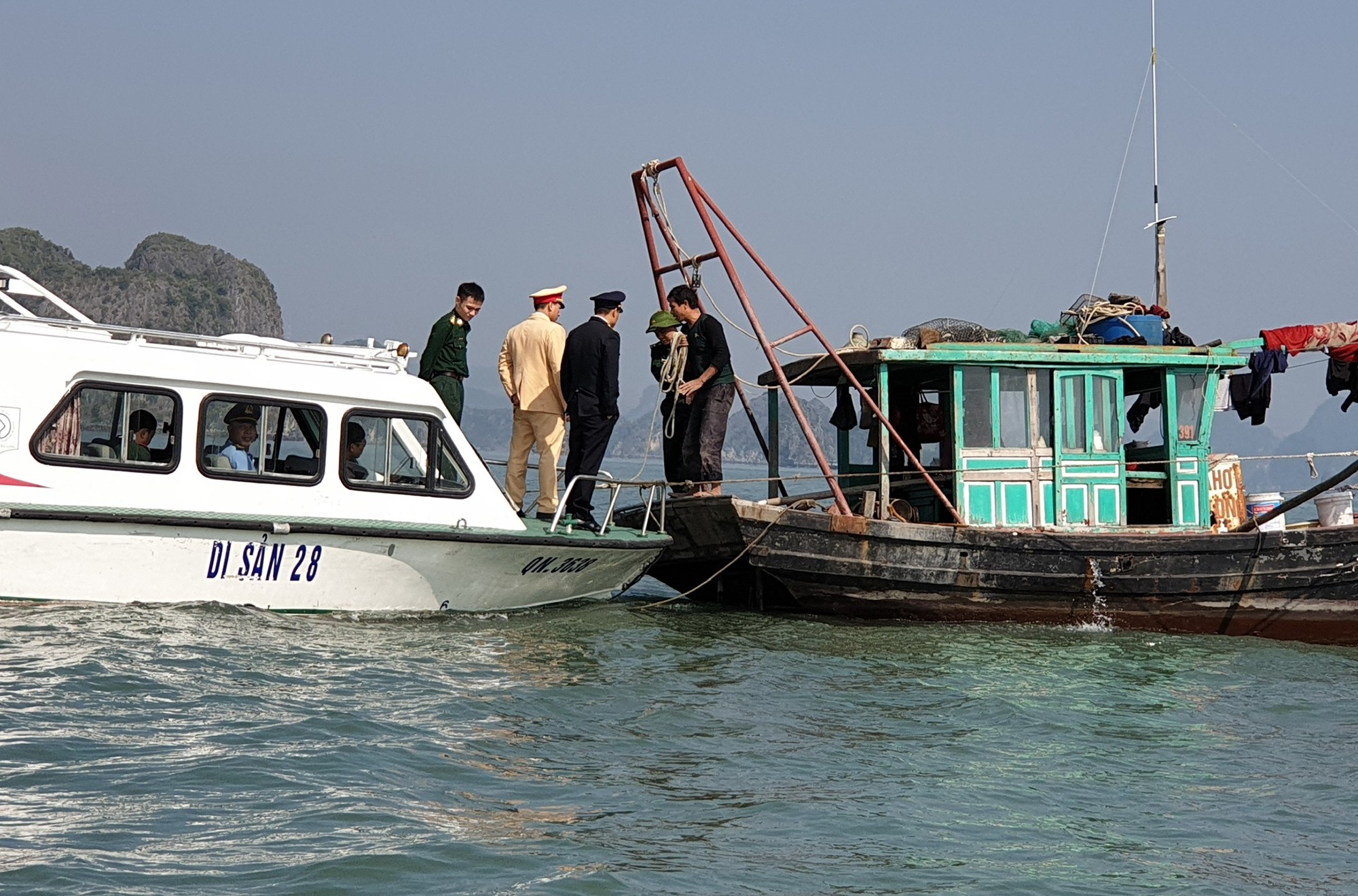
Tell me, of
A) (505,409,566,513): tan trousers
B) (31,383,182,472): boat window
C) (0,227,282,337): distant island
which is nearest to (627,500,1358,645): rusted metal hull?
(505,409,566,513): tan trousers

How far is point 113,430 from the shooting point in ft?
32.2

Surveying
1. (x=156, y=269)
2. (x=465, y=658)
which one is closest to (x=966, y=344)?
(x=465, y=658)

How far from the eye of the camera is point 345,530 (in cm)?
1001

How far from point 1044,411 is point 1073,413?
272 millimetres

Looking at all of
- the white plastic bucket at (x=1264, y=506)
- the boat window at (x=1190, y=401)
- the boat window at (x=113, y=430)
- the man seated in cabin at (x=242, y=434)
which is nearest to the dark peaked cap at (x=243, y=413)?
the man seated in cabin at (x=242, y=434)

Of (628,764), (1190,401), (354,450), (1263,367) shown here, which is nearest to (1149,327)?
(1190,401)

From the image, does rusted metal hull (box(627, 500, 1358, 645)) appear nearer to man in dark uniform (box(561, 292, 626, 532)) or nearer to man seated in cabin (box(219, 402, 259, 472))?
man in dark uniform (box(561, 292, 626, 532))

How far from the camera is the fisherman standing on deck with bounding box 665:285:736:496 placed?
1213 centimetres

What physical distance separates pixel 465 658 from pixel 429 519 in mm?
1618

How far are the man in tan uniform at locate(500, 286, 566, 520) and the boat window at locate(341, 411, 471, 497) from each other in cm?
126

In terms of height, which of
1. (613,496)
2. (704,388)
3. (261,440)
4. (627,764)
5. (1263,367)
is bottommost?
(627,764)

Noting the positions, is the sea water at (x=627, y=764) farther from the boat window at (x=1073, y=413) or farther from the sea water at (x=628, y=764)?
the boat window at (x=1073, y=413)

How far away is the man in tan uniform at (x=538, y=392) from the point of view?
39.1ft

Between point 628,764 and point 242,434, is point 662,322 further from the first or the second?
point 628,764
